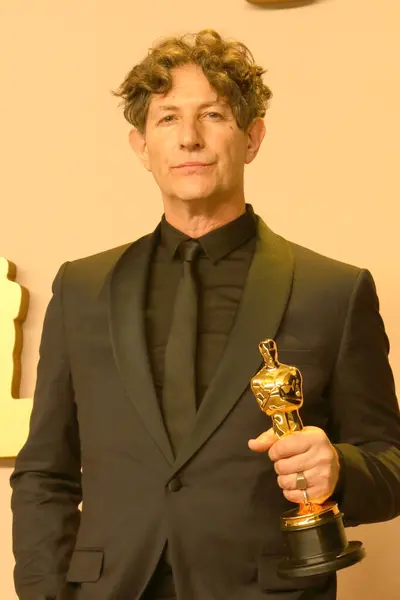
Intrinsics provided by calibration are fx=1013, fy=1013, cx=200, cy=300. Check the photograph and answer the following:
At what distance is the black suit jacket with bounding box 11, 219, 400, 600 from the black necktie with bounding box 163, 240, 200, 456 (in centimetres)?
2

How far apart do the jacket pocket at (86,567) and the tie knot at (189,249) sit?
0.41 meters

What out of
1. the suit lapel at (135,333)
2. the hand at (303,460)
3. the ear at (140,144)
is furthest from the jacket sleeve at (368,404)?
the ear at (140,144)

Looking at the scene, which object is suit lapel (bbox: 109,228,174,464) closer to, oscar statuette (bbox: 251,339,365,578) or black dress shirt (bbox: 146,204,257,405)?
black dress shirt (bbox: 146,204,257,405)

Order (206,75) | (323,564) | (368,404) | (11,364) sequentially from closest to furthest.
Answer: (323,564), (368,404), (206,75), (11,364)

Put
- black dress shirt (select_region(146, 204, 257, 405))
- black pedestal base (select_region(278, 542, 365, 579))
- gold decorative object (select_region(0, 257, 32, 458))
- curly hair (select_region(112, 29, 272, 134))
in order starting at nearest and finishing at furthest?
1. black pedestal base (select_region(278, 542, 365, 579))
2. black dress shirt (select_region(146, 204, 257, 405))
3. curly hair (select_region(112, 29, 272, 134))
4. gold decorative object (select_region(0, 257, 32, 458))

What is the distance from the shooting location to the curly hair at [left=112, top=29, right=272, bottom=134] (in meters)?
1.42

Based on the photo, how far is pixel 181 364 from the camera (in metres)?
1.30

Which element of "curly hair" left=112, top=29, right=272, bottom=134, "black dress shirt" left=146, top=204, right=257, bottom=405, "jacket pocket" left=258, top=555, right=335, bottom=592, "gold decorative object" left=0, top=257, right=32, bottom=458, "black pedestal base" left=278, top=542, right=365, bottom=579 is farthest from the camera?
"gold decorative object" left=0, top=257, right=32, bottom=458

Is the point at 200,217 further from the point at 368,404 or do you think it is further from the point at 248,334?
the point at 368,404

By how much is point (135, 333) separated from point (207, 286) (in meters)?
0.13

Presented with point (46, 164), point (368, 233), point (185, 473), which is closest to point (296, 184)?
point (368, 233)

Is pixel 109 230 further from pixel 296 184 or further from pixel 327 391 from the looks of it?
pixel 327 391

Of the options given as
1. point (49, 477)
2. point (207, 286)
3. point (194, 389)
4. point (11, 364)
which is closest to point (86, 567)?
point (49, 477)

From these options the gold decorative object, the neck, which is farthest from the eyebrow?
the gold decorative object
